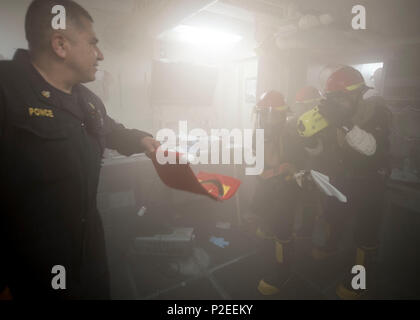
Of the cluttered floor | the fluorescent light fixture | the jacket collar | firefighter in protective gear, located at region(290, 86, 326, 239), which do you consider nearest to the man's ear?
the jacket collar

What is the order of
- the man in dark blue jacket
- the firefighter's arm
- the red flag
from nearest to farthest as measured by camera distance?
1. the man in dark blue jacket
2. the red flag
3. the firefighter's arm

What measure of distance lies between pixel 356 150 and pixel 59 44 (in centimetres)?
204

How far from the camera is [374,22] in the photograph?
102 inches

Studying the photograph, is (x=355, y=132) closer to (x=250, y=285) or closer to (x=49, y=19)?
(x=250, y=285)

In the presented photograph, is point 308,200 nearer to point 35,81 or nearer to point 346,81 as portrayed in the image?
point 346,81

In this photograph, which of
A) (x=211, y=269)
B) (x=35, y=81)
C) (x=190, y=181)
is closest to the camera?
(x=35, y=81)

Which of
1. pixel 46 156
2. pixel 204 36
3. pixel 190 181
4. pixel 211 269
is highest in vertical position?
pixel 204 36

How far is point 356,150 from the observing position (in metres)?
Result: 1.81

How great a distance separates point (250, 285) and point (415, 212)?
1706mm

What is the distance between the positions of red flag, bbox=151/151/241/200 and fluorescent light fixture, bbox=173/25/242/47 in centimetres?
314

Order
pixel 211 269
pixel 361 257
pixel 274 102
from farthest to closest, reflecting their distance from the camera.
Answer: pixel 211 269 → pixel 274 102 → pixel 361 257

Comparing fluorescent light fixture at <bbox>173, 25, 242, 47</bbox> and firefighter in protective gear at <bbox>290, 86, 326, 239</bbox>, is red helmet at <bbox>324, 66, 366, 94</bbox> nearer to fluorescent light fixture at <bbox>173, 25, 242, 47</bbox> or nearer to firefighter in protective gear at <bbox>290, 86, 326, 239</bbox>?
firefighter in protective gear at <bbox>290, 86, 326, 239</bbox>

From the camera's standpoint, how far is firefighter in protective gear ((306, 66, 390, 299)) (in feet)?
6.00

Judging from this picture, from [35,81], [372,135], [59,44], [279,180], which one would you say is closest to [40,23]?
[59,44]
